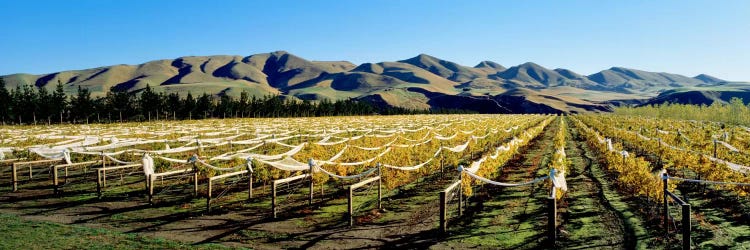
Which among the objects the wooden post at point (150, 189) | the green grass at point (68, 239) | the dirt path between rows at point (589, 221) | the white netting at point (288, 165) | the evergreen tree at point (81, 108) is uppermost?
the evergreen tree at point (81, 108)

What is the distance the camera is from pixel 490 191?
15.9 m

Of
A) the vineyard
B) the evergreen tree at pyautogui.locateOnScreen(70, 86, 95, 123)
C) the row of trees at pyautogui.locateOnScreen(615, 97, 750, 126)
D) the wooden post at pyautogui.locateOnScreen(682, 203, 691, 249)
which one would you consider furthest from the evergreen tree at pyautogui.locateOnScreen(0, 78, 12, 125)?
the row of trees at pyautogui.locateOnScreen(615, 97, 750, 126)

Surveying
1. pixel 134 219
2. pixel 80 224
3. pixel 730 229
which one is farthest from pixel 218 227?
pixel 730 229

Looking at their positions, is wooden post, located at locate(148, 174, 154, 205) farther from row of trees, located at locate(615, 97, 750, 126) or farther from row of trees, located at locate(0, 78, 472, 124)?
row of trees, located at locate(615, 97, 750, 126)

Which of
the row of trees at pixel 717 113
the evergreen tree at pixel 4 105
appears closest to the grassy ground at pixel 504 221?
the row of trees at pixel 717 113

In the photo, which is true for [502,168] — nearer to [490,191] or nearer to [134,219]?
[490,191]

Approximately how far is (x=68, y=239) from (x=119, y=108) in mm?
87650

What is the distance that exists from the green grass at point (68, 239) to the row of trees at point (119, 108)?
2993 inches

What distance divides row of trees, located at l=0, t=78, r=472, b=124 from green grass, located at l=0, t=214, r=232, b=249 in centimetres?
7601

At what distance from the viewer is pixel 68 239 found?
33.7 ft

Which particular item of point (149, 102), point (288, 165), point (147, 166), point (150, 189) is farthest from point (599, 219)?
point (149, 102)

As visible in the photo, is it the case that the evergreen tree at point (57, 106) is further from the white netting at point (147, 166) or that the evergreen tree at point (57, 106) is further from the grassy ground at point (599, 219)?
the grassy ground at point (599, 219)

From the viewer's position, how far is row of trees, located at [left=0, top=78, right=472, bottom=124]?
2980 inches

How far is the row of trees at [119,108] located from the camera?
75.7 meters
